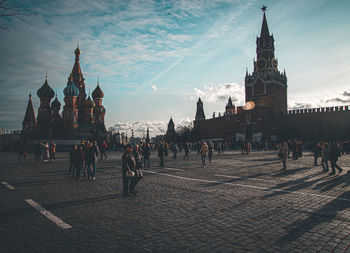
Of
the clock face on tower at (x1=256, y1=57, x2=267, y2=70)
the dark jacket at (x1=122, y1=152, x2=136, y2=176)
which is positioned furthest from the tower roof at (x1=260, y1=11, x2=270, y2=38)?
the dark jacket at (x1=122, y1=152, x2=136, y2=176)

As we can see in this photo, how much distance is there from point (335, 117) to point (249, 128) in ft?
58.1

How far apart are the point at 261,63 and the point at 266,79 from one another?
5.44 meters

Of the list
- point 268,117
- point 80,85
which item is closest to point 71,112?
point 80,85

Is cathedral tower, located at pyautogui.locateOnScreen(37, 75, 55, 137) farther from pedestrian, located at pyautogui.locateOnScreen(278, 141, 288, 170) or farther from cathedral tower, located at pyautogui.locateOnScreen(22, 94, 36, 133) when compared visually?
pedestrian, located at pyautogui.locateOnScreen(278, 141, 288, 170)

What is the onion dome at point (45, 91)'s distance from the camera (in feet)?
203

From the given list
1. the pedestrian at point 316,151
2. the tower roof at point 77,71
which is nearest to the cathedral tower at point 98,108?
the tower roof at point 77,71

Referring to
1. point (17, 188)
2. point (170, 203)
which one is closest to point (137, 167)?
point (170, 203)

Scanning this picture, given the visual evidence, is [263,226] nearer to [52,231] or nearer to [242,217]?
[242,217]

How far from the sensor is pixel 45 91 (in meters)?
62.1

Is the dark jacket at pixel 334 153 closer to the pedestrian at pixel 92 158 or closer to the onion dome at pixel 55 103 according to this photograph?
the pedestrian at pixel 92 158

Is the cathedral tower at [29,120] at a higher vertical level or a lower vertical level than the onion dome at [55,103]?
lower

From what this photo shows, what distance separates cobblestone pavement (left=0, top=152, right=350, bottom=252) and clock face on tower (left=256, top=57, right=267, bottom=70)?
67429 millimetres

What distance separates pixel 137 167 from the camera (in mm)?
7207

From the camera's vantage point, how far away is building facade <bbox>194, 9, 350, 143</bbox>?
5525cm
